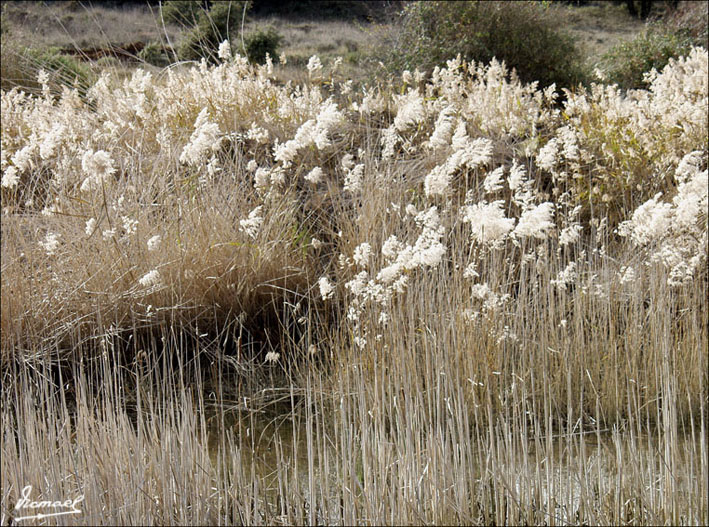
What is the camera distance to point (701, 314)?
122 inches

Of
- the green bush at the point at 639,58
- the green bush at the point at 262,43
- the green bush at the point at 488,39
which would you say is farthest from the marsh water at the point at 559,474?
the green bush at the point at 262,43

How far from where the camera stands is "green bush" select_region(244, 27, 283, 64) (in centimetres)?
1534

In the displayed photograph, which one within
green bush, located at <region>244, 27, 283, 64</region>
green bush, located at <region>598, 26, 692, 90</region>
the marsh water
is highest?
green bush, located at <region>244, 27, 283, 64</region>

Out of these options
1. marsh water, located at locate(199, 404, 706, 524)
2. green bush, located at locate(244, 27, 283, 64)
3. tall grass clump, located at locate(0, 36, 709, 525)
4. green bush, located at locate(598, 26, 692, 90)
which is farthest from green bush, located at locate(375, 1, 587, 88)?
marsh water, located at locate(199, 404, 706, 524)

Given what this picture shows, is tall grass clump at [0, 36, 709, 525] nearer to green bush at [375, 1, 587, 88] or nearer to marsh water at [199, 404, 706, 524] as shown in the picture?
marsh water at [199, 404, 706, 524]

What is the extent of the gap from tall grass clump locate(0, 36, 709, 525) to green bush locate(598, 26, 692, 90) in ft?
19.7

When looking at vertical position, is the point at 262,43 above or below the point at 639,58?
above

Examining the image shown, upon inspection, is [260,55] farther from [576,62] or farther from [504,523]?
[504,523]

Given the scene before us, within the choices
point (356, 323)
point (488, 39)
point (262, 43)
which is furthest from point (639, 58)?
point (356, 323)

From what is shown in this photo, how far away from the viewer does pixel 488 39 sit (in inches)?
371

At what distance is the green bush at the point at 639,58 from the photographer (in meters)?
10.4

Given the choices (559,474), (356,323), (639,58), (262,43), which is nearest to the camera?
(559,474)

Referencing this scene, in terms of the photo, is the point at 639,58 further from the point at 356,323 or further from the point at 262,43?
the point at 356,323

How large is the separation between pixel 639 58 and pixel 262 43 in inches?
339
